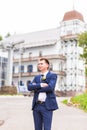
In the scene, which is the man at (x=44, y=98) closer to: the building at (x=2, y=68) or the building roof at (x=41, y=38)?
the building at (x=2, y=68)

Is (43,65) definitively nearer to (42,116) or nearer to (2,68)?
(42,116)

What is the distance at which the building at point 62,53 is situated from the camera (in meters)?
65.8

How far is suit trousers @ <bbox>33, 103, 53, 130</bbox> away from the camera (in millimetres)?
6434

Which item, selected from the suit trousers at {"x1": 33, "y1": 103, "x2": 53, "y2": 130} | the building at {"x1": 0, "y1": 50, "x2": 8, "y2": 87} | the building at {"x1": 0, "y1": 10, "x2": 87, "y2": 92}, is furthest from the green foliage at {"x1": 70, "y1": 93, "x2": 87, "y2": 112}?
the building at {"x1": 0, "y1": 50, "x2": 8, "y2": 87}

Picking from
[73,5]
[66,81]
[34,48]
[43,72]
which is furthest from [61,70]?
[43,72]

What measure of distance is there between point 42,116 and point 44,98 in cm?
32

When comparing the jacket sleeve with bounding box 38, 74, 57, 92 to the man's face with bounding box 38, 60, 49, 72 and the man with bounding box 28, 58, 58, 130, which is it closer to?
the man with bounding box 28, 58, 58, 130

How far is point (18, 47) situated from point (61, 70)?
933cm

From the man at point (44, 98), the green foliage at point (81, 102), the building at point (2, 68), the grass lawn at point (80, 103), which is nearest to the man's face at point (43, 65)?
the man at point (44, 98)

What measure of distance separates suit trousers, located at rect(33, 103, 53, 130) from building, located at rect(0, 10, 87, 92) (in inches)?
2261

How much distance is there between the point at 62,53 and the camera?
223 ft

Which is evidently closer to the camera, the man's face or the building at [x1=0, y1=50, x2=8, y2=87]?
the man's face

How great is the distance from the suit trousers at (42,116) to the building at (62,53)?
57.4m

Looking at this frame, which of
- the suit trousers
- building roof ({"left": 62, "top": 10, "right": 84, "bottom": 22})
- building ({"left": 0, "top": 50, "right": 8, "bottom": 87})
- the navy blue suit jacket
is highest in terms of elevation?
building roof ({"left": 62, "top": 10, "right": 84, "bottom": 22})
